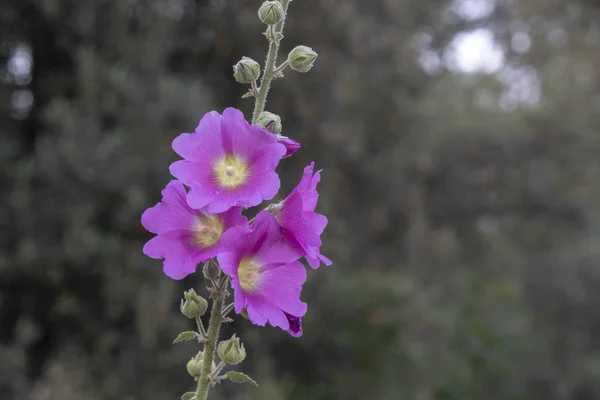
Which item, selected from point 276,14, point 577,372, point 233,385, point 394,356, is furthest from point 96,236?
point 577,372

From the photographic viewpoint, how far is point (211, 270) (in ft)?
3.67

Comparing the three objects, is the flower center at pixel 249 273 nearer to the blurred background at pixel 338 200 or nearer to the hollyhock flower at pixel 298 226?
the hollyhock flower at pixel 298 226

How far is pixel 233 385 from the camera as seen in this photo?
5789 millimetres

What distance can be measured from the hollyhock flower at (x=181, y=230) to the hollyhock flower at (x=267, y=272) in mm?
29

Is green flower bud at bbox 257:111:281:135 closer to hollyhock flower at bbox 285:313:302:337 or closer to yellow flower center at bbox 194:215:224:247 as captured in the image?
yellow flower center at bbox 194:215:224:247

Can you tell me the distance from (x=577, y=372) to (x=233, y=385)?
14.5 feet

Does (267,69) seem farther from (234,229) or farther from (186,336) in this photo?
(186,336)

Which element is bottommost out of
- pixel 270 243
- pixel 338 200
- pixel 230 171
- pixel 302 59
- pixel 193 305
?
pixel 193 305

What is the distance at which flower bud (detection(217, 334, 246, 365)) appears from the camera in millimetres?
1211

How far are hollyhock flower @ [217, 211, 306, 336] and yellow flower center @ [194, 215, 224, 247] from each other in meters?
0.05

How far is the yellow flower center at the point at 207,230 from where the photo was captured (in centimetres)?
115

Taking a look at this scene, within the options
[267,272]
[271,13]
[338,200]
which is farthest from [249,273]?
[338,200]

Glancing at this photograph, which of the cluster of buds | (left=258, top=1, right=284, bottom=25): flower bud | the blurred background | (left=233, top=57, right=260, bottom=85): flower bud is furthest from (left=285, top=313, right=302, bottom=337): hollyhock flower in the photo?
the blurred background

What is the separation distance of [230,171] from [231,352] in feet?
0.99
